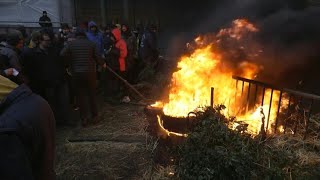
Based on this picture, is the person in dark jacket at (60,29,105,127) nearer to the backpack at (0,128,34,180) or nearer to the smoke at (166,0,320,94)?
the smoke at (166,0,320,94)

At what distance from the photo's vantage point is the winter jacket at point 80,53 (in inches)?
306

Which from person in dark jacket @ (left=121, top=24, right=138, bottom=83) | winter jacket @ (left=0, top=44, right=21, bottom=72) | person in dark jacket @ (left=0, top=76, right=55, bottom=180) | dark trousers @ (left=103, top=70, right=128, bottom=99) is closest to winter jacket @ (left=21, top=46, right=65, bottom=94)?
winter jacket @ (left=0, top=44, right=21, bottom=72)

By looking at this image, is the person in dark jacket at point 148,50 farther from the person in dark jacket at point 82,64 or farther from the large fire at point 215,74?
the large fire at point 215,74

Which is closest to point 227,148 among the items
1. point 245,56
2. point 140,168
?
point 140,168

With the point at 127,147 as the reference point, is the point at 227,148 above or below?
above

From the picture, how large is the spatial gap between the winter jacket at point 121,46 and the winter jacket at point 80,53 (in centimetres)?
208

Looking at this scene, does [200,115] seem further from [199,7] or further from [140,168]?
[199,7]

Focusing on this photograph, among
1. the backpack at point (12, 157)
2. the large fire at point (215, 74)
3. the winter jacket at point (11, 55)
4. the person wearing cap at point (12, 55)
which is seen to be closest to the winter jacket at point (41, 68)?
the person wearing cap at point (12, 55)

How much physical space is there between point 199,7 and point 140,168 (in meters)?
9.60

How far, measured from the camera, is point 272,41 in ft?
25.2

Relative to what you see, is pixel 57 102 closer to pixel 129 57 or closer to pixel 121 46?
pixel 121 46

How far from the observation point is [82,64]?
25.8 feet

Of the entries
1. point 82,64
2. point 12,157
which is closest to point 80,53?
point 82,64

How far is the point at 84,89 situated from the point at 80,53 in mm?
942
